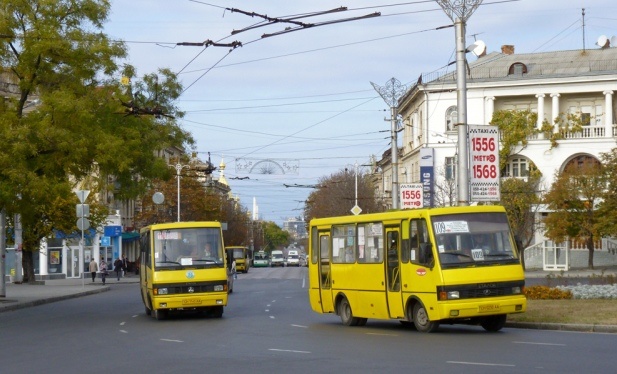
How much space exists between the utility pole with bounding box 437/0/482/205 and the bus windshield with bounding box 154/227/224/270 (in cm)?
692

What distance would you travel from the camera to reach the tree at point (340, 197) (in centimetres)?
8850

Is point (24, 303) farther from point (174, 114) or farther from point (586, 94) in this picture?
point (586, 94)

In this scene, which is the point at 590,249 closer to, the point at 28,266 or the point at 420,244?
the point at 28,266

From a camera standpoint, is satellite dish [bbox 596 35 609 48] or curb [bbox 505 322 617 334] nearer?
curb [bbox 505 322 617 334]

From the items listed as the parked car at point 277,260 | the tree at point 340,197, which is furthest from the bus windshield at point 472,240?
the parked car at point 277,260

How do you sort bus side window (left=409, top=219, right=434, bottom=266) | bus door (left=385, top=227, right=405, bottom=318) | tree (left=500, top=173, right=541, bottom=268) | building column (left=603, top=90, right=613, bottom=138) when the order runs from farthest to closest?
building column (left=603, top=90, right=613, bottom=138)
tree (left=500, top=173, right=541, bottom=268)
bus door (left=385, top=227, right=405, bottom=318)
bus side window (left=409, top=219, right=434, bottom=266)

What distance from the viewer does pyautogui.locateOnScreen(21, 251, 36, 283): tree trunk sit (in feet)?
198

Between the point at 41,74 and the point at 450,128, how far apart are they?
141 feet

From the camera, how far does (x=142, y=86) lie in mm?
44562

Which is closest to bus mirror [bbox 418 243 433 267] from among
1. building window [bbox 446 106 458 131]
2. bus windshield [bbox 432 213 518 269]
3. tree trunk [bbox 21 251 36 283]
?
bus windshield [bbox 432 213 518 269]

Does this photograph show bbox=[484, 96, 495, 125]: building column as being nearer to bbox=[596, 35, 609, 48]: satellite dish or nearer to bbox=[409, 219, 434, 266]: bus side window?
bbox=[596, 35, 609, 48]: satellite dish

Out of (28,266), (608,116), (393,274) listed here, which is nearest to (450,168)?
(608,116)

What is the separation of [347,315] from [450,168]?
4492cm

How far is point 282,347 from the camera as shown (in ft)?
59.4
